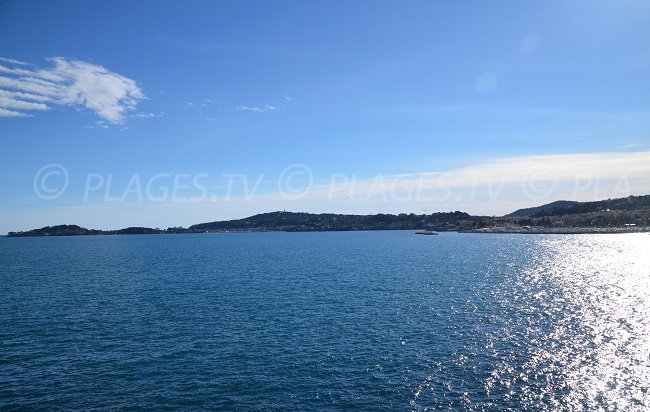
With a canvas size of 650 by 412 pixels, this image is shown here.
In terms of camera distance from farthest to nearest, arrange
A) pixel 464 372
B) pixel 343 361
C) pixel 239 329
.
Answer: pixel 239 329, pixel 343 361, pixel 464 372

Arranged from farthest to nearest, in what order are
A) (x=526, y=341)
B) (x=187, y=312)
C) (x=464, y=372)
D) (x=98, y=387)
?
(x=187, y=312), (x=526, y=341), (x=464, y=372), (x=98, y=387)

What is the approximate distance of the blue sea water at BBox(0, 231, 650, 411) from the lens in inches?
1250

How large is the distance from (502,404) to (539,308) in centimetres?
3523

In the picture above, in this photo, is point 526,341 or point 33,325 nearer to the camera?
point 526,341

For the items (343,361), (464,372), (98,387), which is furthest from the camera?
(343,361)

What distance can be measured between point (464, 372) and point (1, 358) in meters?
45.6

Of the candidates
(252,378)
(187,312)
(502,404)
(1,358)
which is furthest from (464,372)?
(1,358)

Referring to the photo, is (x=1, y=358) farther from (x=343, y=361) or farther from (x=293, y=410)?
(x=343, y=361)

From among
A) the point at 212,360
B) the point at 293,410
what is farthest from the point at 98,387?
the point at 293,410

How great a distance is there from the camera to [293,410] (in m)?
29.8

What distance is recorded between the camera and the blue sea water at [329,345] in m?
31.8

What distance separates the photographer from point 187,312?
58.6m

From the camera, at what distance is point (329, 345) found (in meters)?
43.1

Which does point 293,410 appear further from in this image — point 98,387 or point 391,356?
point 98,387
